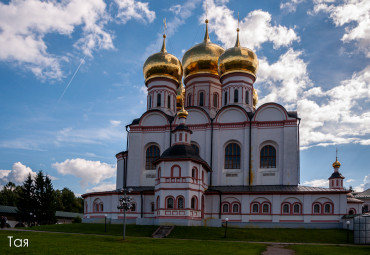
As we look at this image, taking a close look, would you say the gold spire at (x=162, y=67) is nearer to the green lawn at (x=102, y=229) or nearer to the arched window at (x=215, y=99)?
the arched window at (x=215, y=99)

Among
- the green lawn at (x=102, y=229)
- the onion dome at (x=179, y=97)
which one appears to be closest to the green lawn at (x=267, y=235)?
the green lawn at (x=102, y=229)

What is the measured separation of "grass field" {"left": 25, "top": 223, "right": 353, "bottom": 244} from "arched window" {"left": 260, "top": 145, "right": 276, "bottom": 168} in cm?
621

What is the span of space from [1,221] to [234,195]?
1567 cm

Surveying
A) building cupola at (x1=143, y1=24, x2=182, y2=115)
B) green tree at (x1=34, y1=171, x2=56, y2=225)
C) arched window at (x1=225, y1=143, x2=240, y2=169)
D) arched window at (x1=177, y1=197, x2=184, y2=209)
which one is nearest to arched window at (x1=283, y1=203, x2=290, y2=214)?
arched window at (x1=225, y1=143, x2=240, y2=169)

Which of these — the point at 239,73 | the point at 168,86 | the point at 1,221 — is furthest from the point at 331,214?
the point at 1,221

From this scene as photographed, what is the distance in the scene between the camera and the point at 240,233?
23.6 m

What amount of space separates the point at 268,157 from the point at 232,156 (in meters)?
2.77

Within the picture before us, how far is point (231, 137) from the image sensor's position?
31.6 meters

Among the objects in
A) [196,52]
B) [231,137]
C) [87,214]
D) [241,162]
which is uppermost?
[196,52]

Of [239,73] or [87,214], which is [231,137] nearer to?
[239,73]

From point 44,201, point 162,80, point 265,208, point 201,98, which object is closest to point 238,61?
point 201,98

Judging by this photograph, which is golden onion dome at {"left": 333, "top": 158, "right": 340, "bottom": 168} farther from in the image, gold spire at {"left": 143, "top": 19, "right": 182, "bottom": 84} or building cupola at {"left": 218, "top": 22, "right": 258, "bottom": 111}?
gold spire at {"left": 143, "top": 19, "right": 182, "bottom": 84}

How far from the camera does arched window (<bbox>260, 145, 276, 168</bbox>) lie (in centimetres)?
3062

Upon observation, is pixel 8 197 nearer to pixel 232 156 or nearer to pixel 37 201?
pixel 37 201
